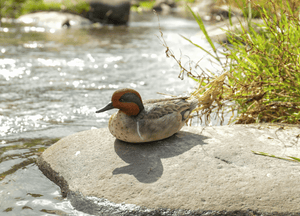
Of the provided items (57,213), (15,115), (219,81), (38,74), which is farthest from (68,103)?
(57,213)

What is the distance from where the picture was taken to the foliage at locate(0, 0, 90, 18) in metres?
16.4

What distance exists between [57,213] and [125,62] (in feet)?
19.7

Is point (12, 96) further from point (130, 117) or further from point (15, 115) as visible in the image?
point (130, 117)

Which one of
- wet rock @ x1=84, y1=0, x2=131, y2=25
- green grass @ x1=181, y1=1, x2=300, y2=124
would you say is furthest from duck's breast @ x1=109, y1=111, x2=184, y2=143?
wet rock @ x1=84, y1=0, x2=131, y2=25

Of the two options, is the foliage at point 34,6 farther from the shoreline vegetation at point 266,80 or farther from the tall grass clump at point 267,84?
the tall grass clump at point 267,84

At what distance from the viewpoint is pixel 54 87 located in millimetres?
6168

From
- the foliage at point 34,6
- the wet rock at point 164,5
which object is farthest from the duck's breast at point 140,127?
the wet rock at point 164,5

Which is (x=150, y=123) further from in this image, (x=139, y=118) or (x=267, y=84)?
(x=267, y=84)

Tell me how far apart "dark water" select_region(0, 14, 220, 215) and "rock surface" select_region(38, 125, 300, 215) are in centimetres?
22

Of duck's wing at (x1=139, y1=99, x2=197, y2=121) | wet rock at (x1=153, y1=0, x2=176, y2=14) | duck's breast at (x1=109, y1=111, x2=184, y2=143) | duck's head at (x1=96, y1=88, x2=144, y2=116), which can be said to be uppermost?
duck's head at (x1=96, y1=88, x2=144, y2=116)

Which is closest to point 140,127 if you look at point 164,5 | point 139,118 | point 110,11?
point 139,118

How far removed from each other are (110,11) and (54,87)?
1078cm

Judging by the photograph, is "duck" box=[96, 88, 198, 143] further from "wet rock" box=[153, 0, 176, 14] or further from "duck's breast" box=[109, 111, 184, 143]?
"wet rock" box=[153, 0, 176, 14]

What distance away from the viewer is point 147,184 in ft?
8.24
